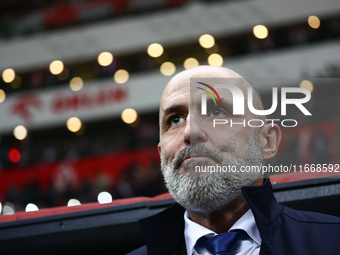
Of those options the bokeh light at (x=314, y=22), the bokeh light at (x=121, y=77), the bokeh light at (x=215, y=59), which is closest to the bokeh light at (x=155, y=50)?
the bokeh light at (x=121, y=77)

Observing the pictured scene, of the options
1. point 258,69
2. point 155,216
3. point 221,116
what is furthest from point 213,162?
point 258,69

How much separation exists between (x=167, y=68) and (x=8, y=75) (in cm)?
662

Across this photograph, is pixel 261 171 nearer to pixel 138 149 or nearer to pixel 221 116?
pixel 221 116

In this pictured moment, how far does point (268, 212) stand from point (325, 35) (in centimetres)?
1558

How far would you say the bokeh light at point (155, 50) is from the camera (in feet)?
57.5

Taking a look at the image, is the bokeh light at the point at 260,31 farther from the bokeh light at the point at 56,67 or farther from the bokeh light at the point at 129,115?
A: the bokeh light at the point at 56,67

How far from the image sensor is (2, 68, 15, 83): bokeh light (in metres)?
18.8

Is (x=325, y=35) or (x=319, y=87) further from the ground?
(x=325, y=35)

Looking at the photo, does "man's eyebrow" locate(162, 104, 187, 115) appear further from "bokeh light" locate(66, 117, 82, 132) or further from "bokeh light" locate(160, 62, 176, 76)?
"bokeh light" locate(66, 117, 82, 132)

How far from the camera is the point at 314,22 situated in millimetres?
16297

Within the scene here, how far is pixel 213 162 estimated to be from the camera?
1.63m

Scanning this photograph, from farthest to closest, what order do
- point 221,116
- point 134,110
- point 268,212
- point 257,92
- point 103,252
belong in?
point 134,110, point 103,252, point 257,92, point 221,116, point 268,212

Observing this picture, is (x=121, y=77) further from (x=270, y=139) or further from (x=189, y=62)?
(x=270, y=139)

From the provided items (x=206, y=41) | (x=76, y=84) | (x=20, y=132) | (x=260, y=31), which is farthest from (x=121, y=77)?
(x=260, y=31)
